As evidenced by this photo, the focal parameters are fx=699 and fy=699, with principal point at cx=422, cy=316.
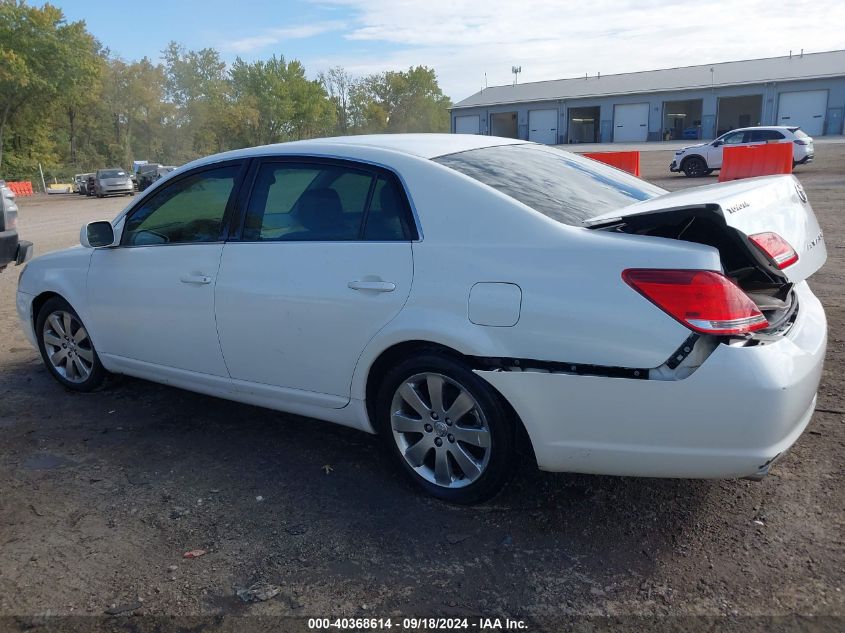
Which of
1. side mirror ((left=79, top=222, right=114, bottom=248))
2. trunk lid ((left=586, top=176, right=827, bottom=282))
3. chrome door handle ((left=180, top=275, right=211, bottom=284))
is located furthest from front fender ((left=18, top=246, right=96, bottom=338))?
trunk lid ((left=586, top=176, right=827, bottom=282))

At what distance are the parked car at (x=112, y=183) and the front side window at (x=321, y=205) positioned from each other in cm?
3466

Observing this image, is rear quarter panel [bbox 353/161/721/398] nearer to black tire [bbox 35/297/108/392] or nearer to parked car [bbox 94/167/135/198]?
black tire [bbox 35/297/108/392]

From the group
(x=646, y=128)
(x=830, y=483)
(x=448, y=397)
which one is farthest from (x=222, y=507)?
(x=646, y=128)

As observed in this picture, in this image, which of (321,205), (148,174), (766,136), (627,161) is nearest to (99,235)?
(321,205)

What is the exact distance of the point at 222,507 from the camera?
337 cm

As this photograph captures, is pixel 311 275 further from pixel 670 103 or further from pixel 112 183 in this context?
pixel 670 103

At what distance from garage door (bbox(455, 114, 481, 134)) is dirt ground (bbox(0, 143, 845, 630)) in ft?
202

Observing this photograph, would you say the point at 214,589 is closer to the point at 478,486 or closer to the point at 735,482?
the point at 478,486

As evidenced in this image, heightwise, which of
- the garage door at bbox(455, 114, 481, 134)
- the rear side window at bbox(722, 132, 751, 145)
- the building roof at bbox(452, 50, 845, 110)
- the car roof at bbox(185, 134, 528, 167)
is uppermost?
the building roof at bbox(452, 50, 845, 110)

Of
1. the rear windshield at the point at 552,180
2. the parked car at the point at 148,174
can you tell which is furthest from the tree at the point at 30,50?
the rear windshield at the point at 552,180

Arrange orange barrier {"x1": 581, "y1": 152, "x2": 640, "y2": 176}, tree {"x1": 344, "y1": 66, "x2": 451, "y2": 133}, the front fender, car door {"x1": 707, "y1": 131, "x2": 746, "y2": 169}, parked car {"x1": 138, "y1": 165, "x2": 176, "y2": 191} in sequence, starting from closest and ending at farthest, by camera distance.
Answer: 1. the front fender
2. orange barrier {"x1": 581, "y1": 152, "x2": 640, "y2": 176}
3. car door {"x1": 707, "y1": 131, "x2": 746, "y2": 169}
4. parked car {"x1": 138, "y1": 165, "x2": 176, "y2": 191}
5. tree {"x1": 344, "y1": 66, "x2": 451, "y2": 133}

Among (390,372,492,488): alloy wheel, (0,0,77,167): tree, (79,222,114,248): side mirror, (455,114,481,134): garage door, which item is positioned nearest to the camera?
(390,372,492,488): alloy wheel

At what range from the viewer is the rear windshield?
320cm

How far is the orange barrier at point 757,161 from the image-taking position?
634 inches
